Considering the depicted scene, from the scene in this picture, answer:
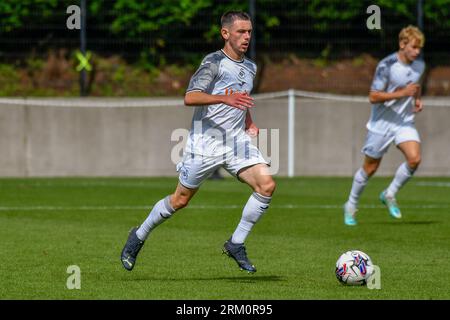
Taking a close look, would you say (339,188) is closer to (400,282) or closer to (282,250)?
(282,250)

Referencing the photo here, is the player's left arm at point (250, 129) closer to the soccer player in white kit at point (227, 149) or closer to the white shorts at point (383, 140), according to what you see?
the soccer player in white kit at point (227, 149)

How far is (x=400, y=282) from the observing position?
907 cm

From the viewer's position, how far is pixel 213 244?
39.4ft

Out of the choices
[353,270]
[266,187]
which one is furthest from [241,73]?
[353,270]

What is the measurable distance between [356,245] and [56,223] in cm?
400

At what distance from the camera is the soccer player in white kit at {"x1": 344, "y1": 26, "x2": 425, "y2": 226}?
1417cm

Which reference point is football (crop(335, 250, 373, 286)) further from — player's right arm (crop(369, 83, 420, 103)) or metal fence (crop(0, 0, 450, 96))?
metal fence (crop(0, 0, 450, 96))

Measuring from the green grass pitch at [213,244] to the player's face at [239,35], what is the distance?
1857mm

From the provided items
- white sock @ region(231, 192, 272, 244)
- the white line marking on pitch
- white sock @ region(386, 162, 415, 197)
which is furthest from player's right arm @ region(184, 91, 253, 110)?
the white line marking on pitch

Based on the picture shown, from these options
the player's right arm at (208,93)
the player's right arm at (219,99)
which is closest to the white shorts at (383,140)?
the player's right arm at (208,93)

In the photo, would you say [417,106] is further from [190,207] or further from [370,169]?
[190,207]

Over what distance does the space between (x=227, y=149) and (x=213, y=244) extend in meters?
2.65
